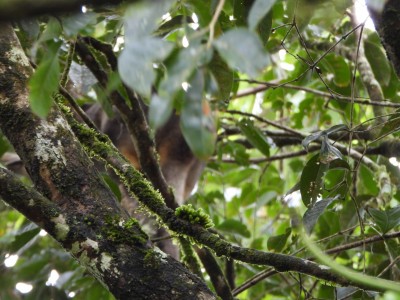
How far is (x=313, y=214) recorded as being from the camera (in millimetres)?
1375

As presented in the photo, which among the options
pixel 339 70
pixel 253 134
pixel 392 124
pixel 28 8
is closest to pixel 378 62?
pixel 339 70

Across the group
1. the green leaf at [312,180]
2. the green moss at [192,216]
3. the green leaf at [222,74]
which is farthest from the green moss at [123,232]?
the green leaf at [312,180]

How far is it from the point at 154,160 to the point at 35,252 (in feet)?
2.04

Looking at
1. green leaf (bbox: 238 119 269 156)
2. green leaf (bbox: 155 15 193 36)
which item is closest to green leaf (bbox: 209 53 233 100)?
green leaf (bbox: 155 15 193 36)

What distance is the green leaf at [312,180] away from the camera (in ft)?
5.03

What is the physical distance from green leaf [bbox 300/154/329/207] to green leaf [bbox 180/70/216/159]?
83 centimetres

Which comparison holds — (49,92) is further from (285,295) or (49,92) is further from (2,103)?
(285,295)

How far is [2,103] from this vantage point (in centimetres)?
132

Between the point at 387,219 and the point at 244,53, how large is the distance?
2.88 ft

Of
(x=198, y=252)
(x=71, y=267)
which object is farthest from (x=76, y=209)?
(x=71, y=267)

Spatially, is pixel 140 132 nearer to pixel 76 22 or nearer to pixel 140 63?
pixel 76 22

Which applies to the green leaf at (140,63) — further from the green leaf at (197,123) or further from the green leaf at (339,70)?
the green leaf at (339,70)

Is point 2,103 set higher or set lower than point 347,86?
lower

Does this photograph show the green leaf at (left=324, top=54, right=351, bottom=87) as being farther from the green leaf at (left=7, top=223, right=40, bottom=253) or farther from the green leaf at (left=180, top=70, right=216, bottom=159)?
the green leaf at (left=180, top=70, right=216, bottom=159)
